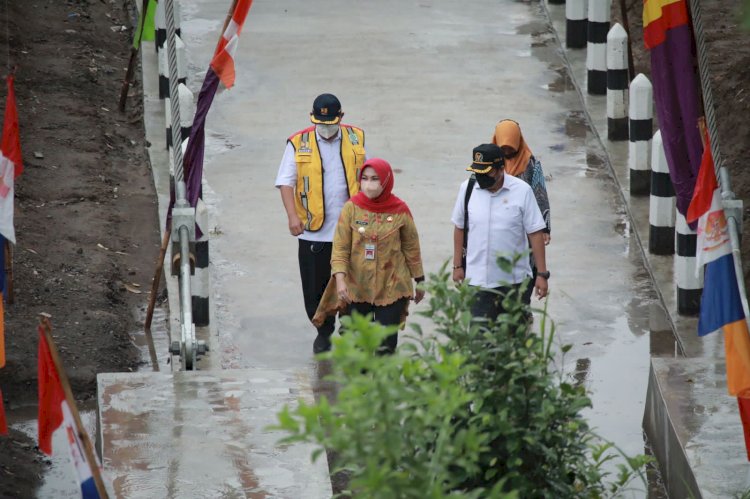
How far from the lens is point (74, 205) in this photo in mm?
11125

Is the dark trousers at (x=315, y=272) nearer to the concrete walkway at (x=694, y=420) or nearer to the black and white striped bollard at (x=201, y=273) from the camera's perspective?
the black and white striped bollard at (x=201, y=273)

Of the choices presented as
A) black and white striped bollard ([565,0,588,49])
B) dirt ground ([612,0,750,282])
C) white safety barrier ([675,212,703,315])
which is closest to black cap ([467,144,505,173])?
white safety barrier ([675,212,703,315])

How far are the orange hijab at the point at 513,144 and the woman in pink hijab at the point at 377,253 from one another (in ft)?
2.53

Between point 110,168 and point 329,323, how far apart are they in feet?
13.0

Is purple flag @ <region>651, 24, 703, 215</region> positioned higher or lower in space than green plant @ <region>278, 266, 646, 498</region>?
higher

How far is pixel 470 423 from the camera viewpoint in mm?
5129

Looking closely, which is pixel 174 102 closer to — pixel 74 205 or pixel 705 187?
pixel 705 187

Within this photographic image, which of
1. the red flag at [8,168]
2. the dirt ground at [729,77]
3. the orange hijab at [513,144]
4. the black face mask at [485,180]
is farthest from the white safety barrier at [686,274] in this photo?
the red flag at [8,168]

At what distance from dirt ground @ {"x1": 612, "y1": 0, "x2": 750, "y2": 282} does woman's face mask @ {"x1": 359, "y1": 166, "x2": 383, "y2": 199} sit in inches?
109

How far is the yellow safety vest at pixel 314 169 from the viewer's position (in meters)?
8.52

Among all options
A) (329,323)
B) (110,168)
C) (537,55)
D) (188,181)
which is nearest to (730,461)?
(329,323)

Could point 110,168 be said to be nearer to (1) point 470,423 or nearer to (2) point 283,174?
(2) point 283,174

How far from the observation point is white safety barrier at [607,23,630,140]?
11555mm

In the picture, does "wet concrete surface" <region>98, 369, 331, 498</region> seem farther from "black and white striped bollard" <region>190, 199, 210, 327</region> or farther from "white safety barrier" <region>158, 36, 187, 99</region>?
"white safety barrier" <region>158, 36, 187, 99</region>
